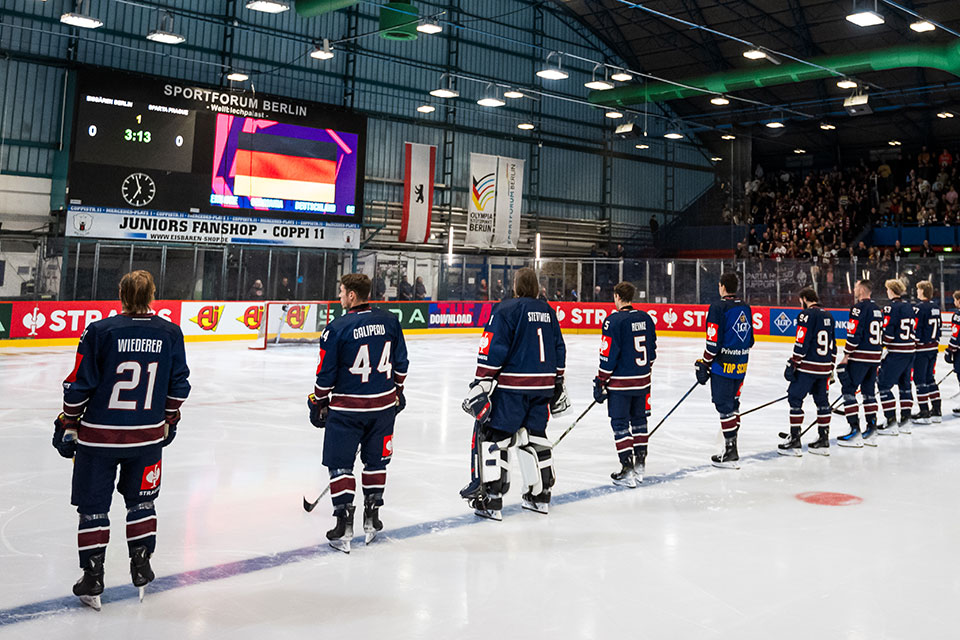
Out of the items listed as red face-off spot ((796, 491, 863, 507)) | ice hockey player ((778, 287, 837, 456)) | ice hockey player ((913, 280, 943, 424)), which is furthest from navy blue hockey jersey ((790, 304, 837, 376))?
ice hockey player ((913, 280, 943, 424))

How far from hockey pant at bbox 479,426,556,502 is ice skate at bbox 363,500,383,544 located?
3.24 ft

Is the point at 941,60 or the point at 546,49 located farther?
the point at 546,49

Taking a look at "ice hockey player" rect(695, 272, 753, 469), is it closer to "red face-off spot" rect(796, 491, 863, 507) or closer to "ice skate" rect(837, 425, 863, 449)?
"red face-off spot" rect(796, 491, 863, 507)

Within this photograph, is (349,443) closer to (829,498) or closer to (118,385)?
(118,385)

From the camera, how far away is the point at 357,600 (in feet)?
13.8

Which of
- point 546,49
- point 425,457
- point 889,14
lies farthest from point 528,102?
point 425,457

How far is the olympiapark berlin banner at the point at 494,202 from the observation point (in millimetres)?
26594

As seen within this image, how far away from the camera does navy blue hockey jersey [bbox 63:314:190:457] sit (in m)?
4.00

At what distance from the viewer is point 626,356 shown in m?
6.84

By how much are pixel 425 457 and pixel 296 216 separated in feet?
52.4

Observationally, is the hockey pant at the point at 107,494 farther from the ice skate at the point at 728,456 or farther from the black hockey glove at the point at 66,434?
the ice skate at the point at 728,456

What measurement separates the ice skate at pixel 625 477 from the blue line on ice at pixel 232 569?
0.62 feet

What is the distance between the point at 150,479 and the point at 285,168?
19163mm

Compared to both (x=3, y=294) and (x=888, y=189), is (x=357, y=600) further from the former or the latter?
(x=888, y=189)
